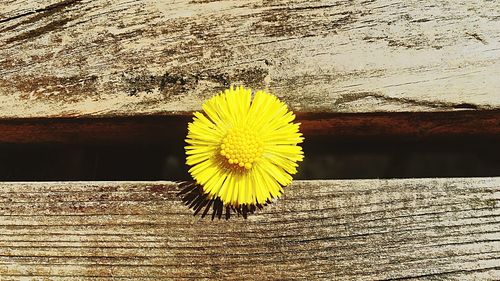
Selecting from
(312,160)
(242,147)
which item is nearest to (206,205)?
(242,147)

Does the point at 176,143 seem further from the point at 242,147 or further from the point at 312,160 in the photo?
the point at 312,160

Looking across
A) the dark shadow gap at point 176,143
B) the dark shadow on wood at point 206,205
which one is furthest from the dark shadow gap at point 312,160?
the dark shadow on wood at point 206,205

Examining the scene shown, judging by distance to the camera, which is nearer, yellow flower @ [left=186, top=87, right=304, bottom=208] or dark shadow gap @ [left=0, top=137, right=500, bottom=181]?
yellow flower @ [left=186, top=87, right=304, bottom=208]

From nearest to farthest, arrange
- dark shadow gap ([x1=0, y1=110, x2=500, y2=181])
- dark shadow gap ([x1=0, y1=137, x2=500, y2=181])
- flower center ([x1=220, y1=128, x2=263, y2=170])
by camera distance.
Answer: flower center ([x1=220, y1=128, x2=263, y2=170]), dark shadow gap ([x1=0, y1=110, x2=500, y2=181]), dark shadow gap ([x1=0, y1=137, x2=500, y2=181])

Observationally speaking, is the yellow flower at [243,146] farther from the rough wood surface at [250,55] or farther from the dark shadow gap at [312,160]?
the dark shadow gap at [312,160]

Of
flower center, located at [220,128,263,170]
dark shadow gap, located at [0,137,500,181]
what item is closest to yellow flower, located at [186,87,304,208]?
flower center, located at [220,128,263,170]

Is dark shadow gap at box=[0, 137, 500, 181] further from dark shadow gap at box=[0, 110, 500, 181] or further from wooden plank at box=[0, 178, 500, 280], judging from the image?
wooden plank at box=[0, 178, 500, 280]

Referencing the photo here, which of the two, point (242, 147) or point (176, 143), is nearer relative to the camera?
point (242, 147)
